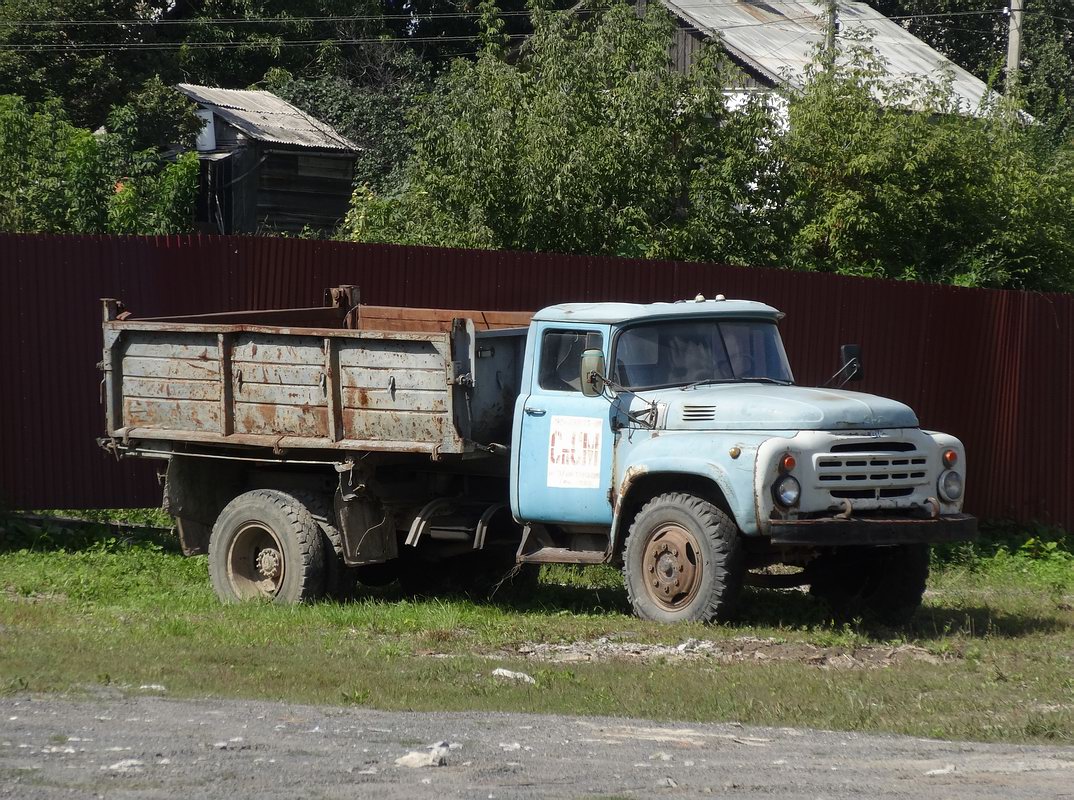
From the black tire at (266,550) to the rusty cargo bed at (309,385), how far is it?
477mm

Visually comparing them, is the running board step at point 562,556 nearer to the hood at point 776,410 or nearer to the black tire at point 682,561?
the black tire at point 682,561

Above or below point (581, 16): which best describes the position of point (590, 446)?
below

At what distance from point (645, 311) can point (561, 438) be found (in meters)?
1.01

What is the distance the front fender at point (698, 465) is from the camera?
855cm

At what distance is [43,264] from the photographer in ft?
39.7

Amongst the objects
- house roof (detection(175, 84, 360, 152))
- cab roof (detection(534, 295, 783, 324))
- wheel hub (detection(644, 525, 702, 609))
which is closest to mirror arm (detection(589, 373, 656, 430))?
cab roof (detection(534, 295, 783, 324))

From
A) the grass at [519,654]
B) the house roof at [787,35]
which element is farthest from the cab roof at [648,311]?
the house roof at [787,35]

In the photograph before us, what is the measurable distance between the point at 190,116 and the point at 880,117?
1758cm

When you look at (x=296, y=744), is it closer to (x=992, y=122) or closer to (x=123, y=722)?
(x=123, y=722)

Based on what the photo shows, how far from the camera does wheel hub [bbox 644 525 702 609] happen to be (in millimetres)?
8938

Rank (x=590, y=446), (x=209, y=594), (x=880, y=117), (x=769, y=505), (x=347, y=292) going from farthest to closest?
(x=880, y=117), (x=347, y=292), (x=209, y=594), (x=590, y=446), (x=769, y=505)

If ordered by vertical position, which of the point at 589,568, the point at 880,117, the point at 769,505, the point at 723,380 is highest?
the point at 880,117

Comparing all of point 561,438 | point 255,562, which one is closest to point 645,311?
point 561,438

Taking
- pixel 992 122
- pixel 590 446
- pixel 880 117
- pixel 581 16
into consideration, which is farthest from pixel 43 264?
pixel 581 16
